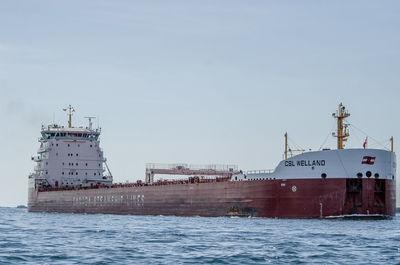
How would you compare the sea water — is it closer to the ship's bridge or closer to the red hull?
the red hull

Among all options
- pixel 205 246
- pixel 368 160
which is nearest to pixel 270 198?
pixel 368 160

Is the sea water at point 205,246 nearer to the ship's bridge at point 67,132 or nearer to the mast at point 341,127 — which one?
the mast at point 341,127

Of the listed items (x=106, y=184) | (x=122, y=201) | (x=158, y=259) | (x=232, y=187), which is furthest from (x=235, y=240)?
(x=106, y=184)

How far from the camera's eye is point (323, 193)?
48.5 m

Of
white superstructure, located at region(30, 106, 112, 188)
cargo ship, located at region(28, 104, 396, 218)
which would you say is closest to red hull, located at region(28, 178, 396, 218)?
cargo ship, located at region(28, 104, 396, 218)

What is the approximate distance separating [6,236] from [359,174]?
26.6m

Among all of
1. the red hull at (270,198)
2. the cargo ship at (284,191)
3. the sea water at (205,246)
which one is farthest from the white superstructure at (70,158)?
the sea water at (205,246)

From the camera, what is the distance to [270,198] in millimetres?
50969

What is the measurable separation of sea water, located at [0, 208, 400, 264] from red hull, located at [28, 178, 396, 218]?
33.8 ft

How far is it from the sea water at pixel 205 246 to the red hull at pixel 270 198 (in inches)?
405

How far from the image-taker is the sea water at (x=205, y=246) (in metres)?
24.0

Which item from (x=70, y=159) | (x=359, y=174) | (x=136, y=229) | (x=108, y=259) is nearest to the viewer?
(x=108, y=259)

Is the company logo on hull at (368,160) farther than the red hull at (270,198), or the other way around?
the red hull at (270,198)

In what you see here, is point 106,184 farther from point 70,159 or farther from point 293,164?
point 293,164
